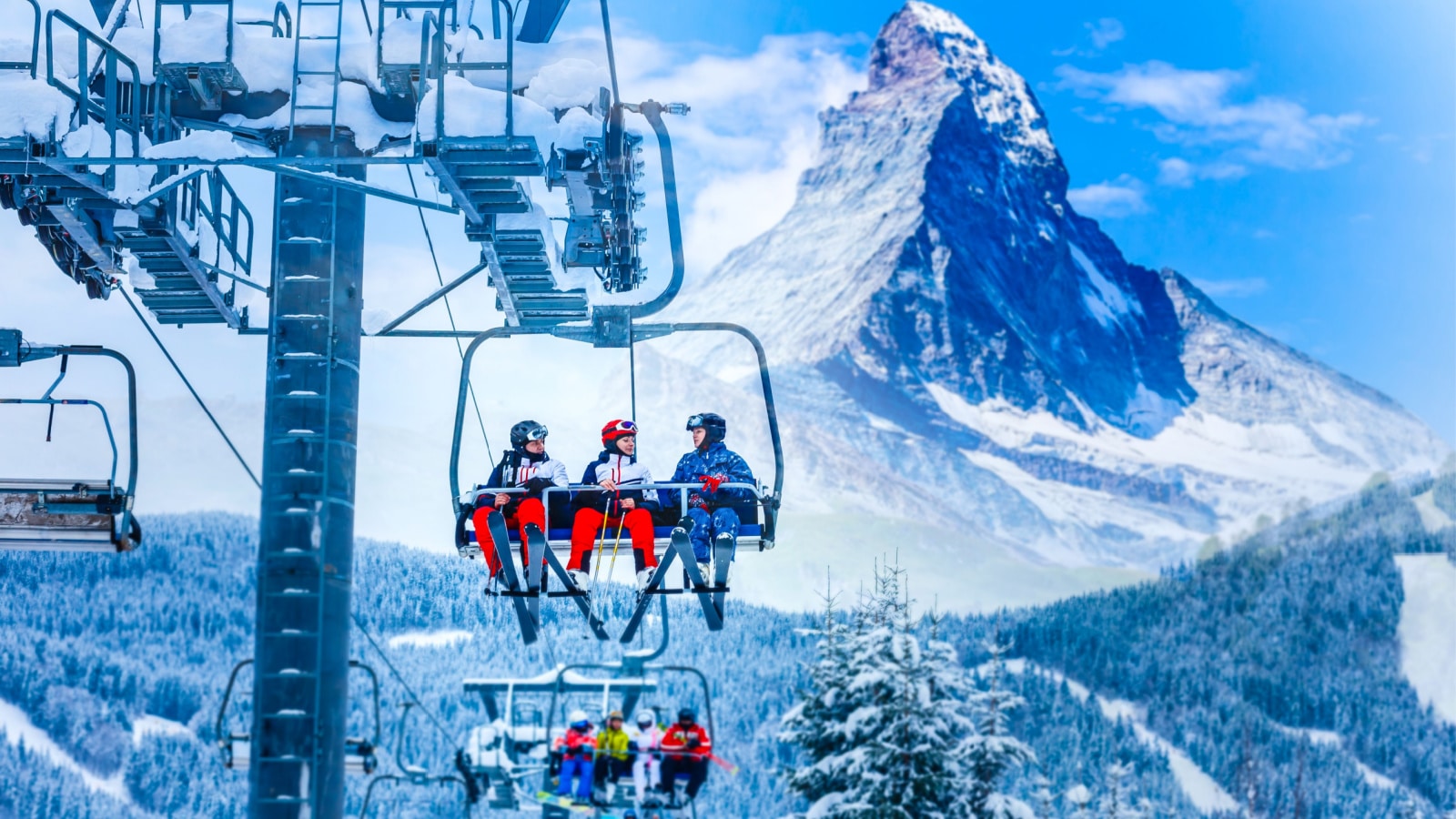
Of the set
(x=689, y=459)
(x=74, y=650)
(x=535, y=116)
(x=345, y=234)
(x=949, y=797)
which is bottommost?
(x=949, y=797)

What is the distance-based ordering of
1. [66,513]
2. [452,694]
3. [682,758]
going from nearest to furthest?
[66,513] < [682,758] < [452,694]

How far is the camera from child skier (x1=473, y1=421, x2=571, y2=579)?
12211 mm

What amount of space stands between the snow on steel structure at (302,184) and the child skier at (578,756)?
22.3 ft

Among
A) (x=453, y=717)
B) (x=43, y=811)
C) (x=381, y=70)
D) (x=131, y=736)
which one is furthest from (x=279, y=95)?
(x=131, y=736)

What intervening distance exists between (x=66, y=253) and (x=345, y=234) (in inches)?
121

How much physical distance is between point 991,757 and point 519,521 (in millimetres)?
24735

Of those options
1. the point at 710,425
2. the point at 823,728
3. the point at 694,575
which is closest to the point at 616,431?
the point at 710,425

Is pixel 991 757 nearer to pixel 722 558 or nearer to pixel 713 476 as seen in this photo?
pixel 713 476

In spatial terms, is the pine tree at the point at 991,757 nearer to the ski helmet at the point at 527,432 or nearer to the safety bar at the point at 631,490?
the safety bar at the point at 631,490

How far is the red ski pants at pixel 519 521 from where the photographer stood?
1220cm

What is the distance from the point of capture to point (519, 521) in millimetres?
12281

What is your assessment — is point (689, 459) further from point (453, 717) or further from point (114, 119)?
point (453, 717)

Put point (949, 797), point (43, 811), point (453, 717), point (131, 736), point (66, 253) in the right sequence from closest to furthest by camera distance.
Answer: point (66, 253), point (949, 797), point (453, 717), point (43, 811), point (131, 736)

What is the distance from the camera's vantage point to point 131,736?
518ft
